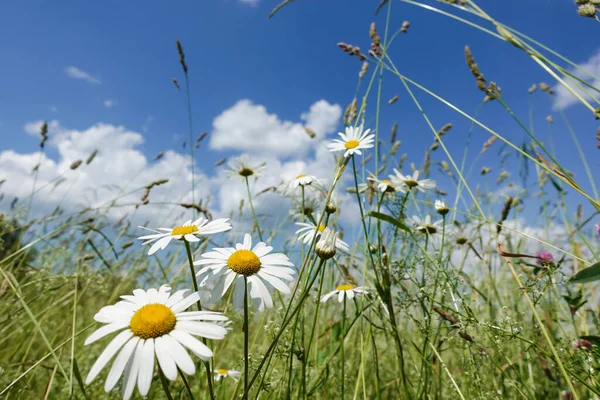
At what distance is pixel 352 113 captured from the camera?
5.16 feet

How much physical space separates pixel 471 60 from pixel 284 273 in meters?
0.96

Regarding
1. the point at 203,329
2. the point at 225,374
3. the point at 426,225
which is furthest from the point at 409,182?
the point at 203,329

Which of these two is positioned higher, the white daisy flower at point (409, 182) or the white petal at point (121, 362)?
the white daisy flower at point (409, 182)

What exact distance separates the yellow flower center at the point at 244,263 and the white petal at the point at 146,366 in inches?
8.5

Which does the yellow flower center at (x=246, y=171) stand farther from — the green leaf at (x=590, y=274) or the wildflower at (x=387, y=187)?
the green leaf at (x=590, y=274)

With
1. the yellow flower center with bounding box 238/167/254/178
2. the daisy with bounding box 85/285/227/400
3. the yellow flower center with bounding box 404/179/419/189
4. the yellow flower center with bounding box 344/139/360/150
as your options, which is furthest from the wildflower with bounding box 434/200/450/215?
the daisy with bounding box 85/285/227/400

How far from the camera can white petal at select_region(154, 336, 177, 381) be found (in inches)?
19.8

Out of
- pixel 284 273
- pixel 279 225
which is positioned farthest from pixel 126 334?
pixel 279 225

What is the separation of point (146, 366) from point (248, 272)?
0.85 ft

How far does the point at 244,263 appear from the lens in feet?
2.46

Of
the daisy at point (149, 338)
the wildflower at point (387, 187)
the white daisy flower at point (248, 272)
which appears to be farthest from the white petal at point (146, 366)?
the wildflower at point (387, 187)

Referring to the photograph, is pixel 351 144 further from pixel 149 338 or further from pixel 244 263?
pixel 149 338

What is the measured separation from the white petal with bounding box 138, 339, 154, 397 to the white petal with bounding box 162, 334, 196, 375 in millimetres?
23

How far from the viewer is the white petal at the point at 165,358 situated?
0.50 m
